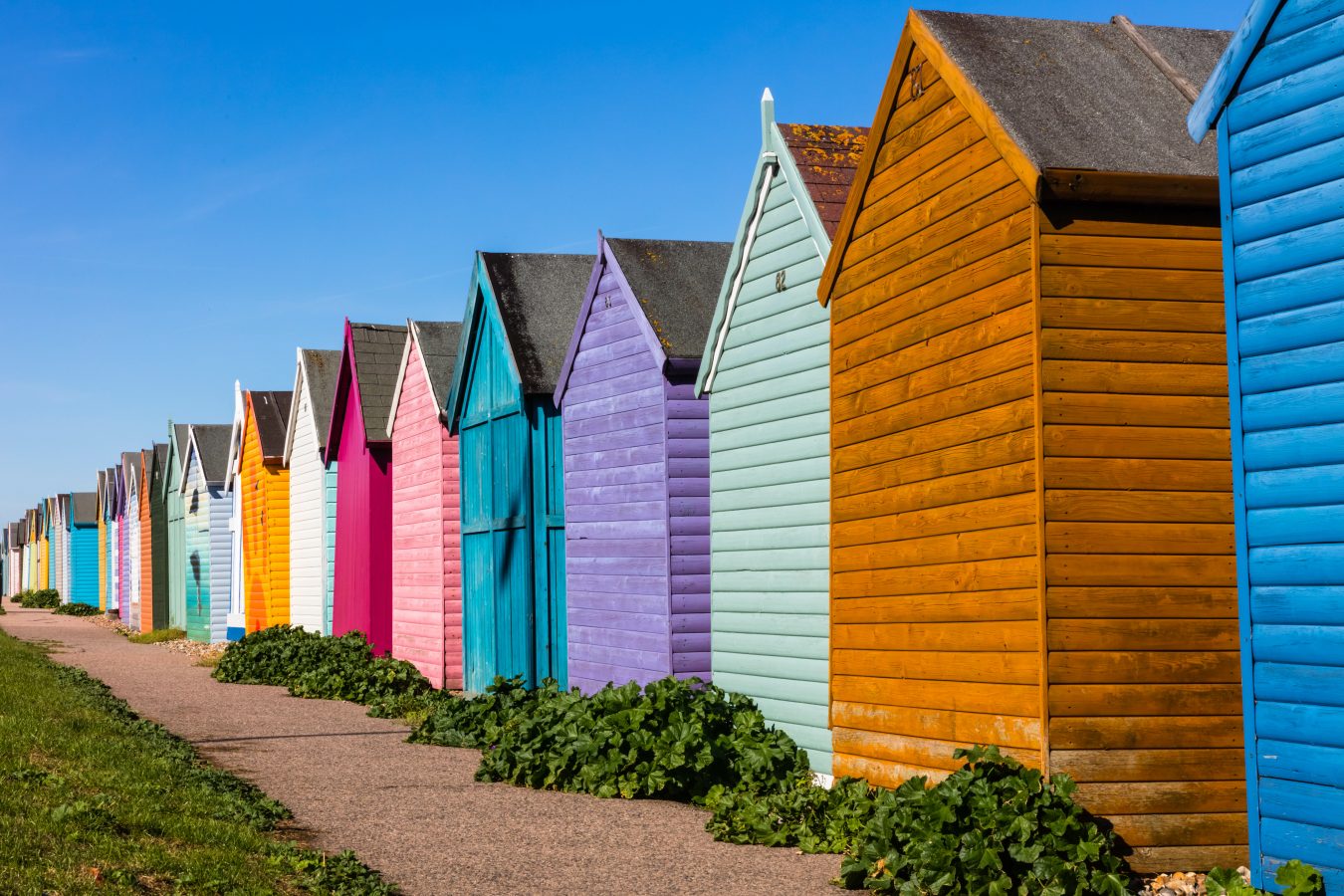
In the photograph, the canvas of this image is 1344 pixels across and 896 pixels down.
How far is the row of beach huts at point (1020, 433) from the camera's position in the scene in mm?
6664

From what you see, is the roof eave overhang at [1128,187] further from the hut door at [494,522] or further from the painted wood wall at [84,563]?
the painted wood wall at [84,563]

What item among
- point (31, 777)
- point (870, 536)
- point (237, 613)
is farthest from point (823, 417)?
point (237, 613)

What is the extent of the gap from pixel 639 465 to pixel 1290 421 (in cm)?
844

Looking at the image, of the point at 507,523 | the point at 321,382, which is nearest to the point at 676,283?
the point at 507,523

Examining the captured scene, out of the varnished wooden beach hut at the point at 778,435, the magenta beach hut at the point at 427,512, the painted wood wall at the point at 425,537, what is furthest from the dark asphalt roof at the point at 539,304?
the varnished wooden beach hut at the point at 778,435

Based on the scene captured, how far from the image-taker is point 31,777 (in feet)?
33.3

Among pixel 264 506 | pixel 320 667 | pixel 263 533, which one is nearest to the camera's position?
pixel 320 667

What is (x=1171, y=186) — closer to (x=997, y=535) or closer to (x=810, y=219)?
(x=997, y=535)

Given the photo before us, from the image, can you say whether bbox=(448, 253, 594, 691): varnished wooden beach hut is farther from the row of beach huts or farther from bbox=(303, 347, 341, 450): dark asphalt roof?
bbox=(303, 347, 341, 450): dark asphalt roof

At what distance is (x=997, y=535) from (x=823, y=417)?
3.08m

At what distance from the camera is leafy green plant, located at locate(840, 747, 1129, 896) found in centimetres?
718

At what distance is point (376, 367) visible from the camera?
24.5 meters

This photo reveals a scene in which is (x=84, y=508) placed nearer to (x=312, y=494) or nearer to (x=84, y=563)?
(x=84, y=563)

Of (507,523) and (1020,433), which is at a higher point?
(1020,433)
